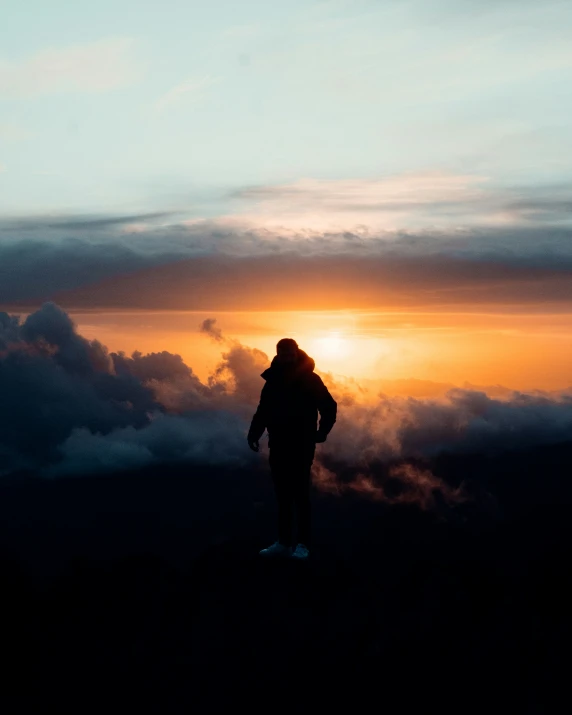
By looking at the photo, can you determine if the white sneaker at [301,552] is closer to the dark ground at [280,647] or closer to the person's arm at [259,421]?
the dark ground at [280,647]

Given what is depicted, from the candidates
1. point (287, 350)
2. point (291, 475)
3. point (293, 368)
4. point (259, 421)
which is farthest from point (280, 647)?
point (287, 350)

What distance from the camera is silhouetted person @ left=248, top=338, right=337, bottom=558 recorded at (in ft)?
43.1

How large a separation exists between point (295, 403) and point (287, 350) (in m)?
0.90

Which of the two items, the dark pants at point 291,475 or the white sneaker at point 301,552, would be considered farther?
the white sneaker at point 301,552

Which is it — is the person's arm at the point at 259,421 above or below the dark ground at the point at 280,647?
above

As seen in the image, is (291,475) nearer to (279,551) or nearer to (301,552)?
(301,552)

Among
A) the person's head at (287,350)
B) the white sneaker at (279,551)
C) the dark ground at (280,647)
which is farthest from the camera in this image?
the white sneaker at (279,551)

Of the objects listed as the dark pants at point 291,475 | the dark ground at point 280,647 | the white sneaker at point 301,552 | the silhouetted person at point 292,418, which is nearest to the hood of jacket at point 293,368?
the silhouetted person at point 292,418

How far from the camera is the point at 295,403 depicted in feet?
43.2

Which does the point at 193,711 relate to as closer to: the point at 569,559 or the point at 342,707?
the point at 342,707

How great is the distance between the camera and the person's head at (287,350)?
1294 cm

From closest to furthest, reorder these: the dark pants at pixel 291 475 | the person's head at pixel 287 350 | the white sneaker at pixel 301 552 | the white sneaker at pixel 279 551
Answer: the person's head at pixel 287 350, the dark pants at pixel 291 475, the white sneaker at pixel 301 552, the white sneaker at pixel 279 551

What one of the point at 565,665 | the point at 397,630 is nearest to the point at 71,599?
the point at 397,630

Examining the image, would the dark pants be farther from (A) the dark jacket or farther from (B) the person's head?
(B) the person's head
